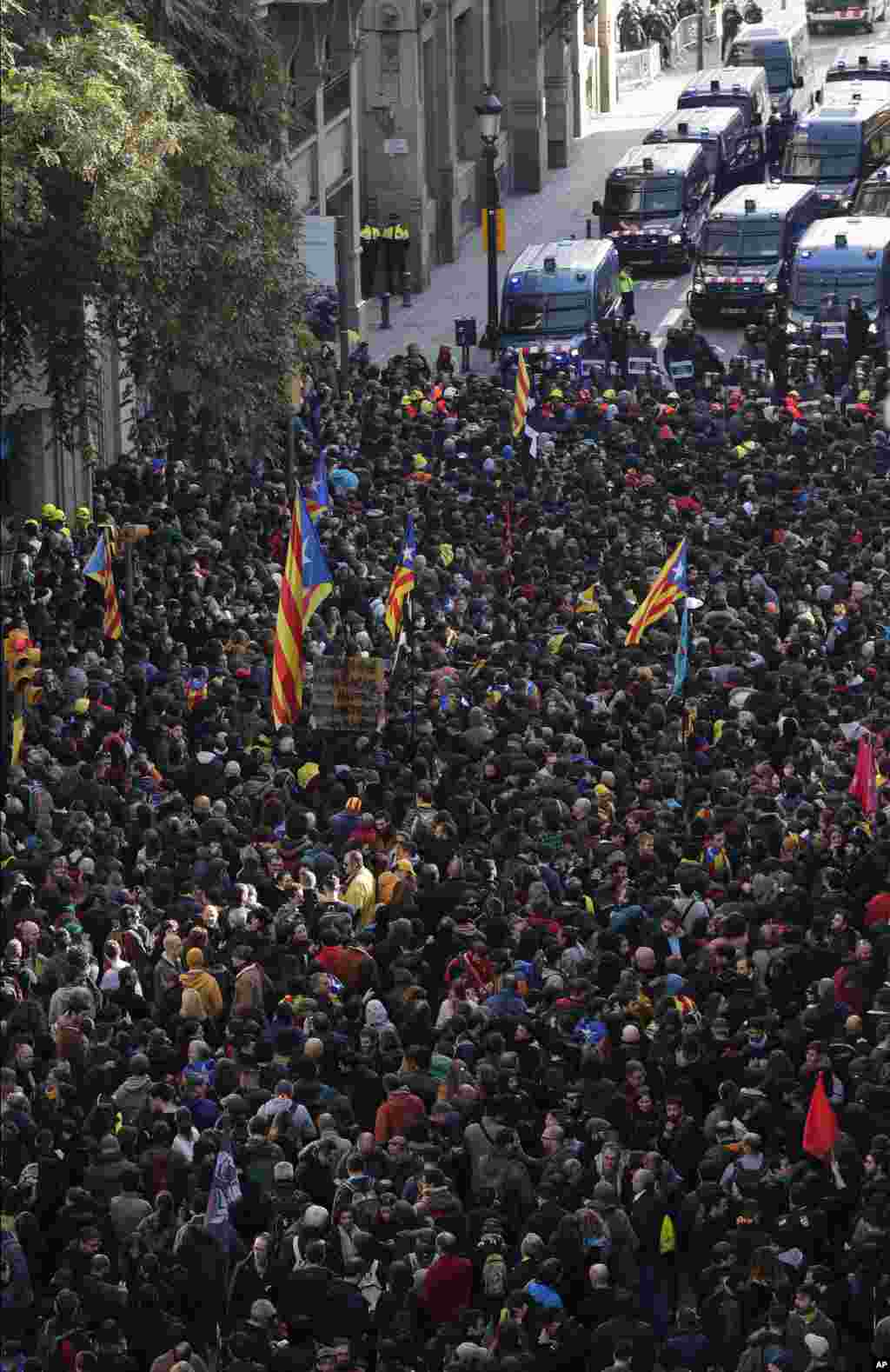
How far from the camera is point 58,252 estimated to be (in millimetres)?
29375

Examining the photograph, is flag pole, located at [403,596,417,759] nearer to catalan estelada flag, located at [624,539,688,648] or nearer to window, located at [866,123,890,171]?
catalan estelada flag, located at [624,539,688,648]

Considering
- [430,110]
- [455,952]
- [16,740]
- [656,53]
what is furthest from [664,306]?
[455,952]

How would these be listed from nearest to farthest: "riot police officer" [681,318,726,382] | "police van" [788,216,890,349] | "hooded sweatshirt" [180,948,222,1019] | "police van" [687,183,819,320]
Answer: "hooded sweatshirt" [180,948,222,1019] → "riot police officer" [681,318,726,382] → "police van" [788,216,890,349] → "police van" [687,183,819,320]

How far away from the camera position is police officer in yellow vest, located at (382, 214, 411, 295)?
177 ft

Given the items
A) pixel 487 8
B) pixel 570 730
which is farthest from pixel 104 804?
pixel 487 8

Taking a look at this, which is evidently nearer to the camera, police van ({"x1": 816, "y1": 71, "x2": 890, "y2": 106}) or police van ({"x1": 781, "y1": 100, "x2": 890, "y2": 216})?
police van ({"x1": 781, "y1": 100, "x2": 890, "y2": 216})

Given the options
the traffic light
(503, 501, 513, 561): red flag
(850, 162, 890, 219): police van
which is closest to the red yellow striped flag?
the traffic light

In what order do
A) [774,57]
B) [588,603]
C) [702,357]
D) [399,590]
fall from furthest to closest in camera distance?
[774,57]
[702,357]
[588,603]
[399,590]

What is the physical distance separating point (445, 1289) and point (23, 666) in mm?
9983

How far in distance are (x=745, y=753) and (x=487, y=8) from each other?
123 ft

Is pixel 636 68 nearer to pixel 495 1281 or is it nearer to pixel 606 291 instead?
pixel 606 291

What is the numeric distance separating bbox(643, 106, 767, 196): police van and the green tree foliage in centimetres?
2308

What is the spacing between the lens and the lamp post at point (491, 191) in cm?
4728

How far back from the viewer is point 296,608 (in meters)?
27.1
